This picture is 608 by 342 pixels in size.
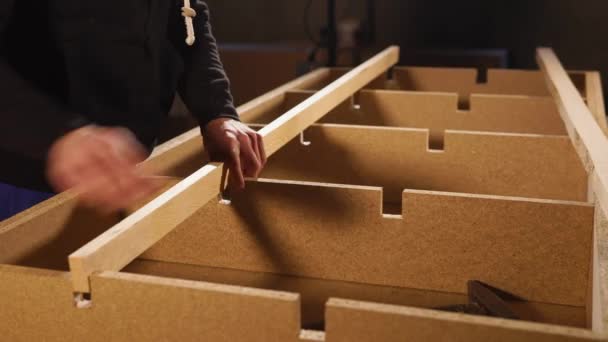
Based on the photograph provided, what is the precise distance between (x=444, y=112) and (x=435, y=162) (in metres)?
0.43

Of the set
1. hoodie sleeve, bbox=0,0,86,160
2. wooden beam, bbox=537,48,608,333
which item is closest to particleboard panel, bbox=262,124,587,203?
wooden beam, bbox=537,48,608,333

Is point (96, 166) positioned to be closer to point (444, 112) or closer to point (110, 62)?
point (110, 62)

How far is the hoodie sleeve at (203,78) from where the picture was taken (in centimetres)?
136

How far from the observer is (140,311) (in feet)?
2.39

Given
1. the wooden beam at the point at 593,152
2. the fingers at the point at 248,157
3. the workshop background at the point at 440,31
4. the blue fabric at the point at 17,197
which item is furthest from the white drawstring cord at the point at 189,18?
the workshop background at the point at 440,31

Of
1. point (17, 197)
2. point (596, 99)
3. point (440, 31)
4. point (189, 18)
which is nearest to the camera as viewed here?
point (17, 197)

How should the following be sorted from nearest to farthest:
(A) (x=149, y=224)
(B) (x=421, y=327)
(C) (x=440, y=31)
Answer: (B) (x=421, y=327) → (A) (x=149, y=224) → (C) (x=440, y=31)

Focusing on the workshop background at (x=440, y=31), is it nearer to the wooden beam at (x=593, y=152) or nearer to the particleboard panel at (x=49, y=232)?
the wooden beam at (x=593, y=152)

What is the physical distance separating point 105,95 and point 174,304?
2.39 feet

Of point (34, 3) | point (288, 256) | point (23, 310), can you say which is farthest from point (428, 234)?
point (34, 3)

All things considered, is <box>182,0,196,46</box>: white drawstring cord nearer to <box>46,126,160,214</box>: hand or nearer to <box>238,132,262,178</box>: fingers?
<box>238,132,262,178</box>: fingers

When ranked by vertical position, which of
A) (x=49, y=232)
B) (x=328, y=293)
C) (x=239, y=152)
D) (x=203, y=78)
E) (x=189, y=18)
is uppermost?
(x=189, y=18)

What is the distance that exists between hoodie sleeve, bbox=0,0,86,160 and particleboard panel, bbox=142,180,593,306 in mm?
348

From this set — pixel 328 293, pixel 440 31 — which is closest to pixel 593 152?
pixel 328 293
